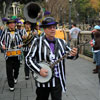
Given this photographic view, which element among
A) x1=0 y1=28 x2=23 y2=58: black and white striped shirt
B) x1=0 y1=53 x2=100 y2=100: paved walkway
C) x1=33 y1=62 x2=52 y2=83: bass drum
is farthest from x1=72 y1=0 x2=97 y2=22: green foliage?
x1=33 y1=62 x2=52 y2=83: bass drum

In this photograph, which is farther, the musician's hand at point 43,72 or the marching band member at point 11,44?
the marching band member at point 11,44

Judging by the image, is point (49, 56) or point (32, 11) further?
point (32, 11)

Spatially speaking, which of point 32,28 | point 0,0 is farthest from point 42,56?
point 0,0

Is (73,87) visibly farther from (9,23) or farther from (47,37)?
(47,37)

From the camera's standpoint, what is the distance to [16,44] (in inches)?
245

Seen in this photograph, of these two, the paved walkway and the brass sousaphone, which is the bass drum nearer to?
the paved walkway

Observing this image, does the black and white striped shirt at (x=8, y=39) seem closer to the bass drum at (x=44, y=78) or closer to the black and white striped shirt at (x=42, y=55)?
the black and white striped shirt at (x=42, y=55)

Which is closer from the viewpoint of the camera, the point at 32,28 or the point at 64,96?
the point at 64,96

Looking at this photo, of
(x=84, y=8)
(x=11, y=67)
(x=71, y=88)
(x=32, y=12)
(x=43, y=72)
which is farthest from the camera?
(x=84, y=8)

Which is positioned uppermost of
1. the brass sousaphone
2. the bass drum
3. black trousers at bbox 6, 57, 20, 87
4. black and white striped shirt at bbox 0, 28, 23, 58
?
the brass sousaphone

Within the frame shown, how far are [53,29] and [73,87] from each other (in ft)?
10.3

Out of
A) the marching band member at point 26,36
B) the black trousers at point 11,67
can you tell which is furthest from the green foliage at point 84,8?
the black trousers at point 11,67

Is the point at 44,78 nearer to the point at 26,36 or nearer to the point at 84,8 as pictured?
the point at 26,36

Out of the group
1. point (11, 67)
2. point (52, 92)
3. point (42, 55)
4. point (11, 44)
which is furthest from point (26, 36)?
point (52, 92)
